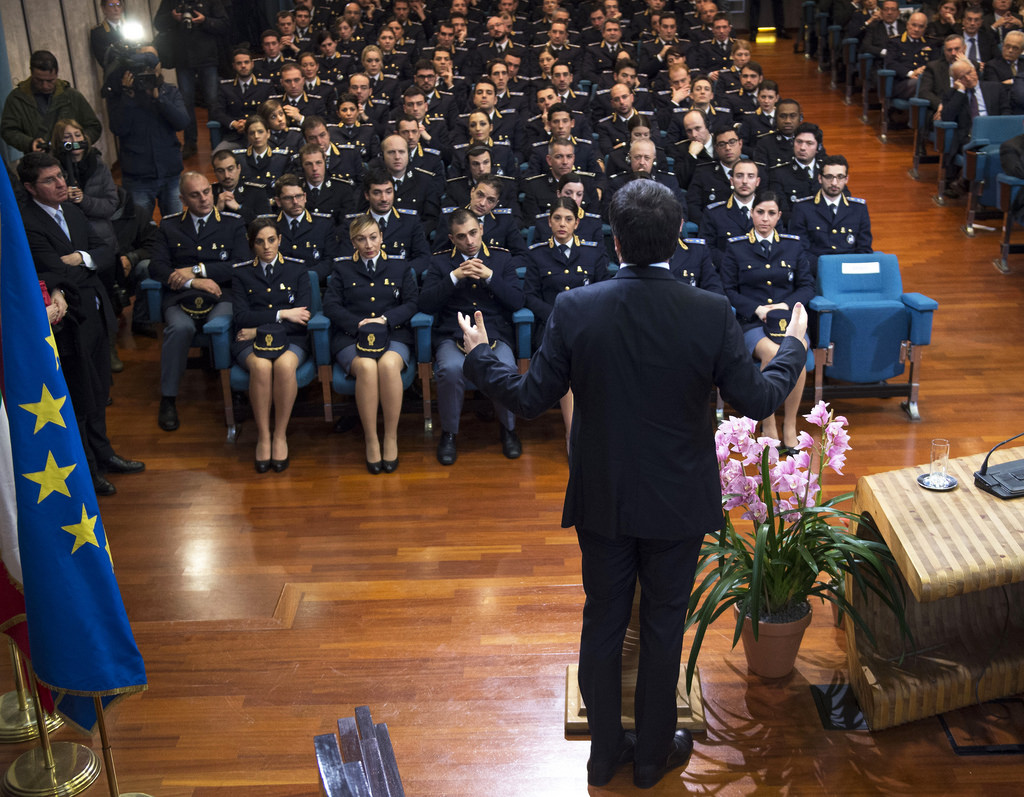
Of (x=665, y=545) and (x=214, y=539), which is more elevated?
(x=665, y=545)

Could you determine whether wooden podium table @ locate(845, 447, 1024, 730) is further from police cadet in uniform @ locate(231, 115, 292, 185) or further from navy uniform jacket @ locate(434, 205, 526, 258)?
police cadet in uniform @ locate(231, 115, 292, 185)

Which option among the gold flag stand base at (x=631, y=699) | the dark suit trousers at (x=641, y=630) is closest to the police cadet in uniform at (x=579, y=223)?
the gold flag stand base at (x=631, y=699)

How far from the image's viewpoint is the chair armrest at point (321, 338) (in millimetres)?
4871

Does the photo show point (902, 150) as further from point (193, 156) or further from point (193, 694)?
point (193, 694)

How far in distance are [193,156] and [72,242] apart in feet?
15.8

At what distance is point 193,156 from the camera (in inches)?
367

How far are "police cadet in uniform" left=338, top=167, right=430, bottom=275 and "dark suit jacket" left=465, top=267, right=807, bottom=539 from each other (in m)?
2.96

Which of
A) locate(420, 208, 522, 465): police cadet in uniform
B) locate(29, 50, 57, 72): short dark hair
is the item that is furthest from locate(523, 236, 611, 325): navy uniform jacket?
locate(29, 50, 57, 72): short dark hair

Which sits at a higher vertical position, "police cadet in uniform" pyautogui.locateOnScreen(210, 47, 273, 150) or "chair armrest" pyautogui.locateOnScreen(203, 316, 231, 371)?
"police cadet in uniform" pyautogui.locateOnScreen(210, 47, 273, 150)

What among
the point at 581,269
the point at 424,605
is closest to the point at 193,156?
the point at 581,269

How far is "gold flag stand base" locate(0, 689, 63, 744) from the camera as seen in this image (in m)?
3.05

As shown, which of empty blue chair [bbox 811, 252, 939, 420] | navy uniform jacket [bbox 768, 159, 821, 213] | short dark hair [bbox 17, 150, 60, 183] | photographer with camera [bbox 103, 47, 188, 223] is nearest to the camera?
short dark hair [bbox 17, 150, 60, 183]

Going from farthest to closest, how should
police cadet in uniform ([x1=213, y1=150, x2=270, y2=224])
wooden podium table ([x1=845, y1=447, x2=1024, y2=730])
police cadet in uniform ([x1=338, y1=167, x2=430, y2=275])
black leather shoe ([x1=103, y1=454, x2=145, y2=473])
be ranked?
police cadet in uniform ([x1=213, y1=150, x2=270, y2=224]), police cadet in uniform ([x1=338, y1=167, x2=430, y2=275]), black leather shoe ([x1=103, y1=454, x2=145, y2=473]), wooden podium table ([x1=845, y1=447, x2=1024, y2=730])

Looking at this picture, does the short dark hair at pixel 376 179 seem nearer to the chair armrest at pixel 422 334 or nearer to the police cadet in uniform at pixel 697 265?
the chair armrest at pixel 422 334
